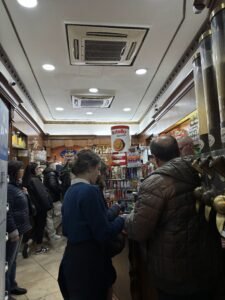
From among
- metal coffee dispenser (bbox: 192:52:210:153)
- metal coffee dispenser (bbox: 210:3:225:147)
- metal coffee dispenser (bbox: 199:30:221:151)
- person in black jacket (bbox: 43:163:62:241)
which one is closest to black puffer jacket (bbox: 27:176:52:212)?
person in black jacket (bbox: 43:163:62:241)

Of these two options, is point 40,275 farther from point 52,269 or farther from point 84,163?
point 84,163

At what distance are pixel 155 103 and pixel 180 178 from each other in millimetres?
4682

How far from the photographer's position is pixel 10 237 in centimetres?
285

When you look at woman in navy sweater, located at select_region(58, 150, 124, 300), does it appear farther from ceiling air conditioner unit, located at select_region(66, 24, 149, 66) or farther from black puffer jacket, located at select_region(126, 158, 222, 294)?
ceiling air conditioner unit, located at select_region(66, 24, 149, 66)

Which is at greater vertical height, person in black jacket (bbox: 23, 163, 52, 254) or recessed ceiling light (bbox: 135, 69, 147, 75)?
recessed ceiling light (bbox: 135, 69, 147, 75)

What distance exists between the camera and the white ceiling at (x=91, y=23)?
2.67m

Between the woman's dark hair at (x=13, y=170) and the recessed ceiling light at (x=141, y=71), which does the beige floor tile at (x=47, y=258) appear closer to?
the woman's dark hair at (x=13, y=170)

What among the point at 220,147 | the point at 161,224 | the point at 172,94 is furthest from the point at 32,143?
the point at 220,147

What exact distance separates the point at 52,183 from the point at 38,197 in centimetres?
84

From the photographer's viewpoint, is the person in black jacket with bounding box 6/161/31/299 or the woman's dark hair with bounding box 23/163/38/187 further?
the woman's dark hair with bounding box 23/163/38/187

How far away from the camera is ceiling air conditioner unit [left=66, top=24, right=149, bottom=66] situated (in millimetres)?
3020

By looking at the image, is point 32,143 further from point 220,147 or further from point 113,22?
point 220,147

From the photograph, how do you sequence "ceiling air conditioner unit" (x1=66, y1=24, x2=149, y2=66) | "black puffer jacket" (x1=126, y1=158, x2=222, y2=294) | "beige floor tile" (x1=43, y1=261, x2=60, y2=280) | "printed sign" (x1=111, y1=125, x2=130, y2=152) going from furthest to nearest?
"printed sign" (x1=111, y1=125, x2=130, y2=152)
"beige floor tile" (x1=43, y1=261, x2=60, y2=280)
"ceiling air conditioner unit" (x1=66, y1=24, x2=149, y2=66)
"black puffer jacket" (x1=126, y1=158, x2=222, y2=294)

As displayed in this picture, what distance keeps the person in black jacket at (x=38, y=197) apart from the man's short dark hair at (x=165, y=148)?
147 inches
